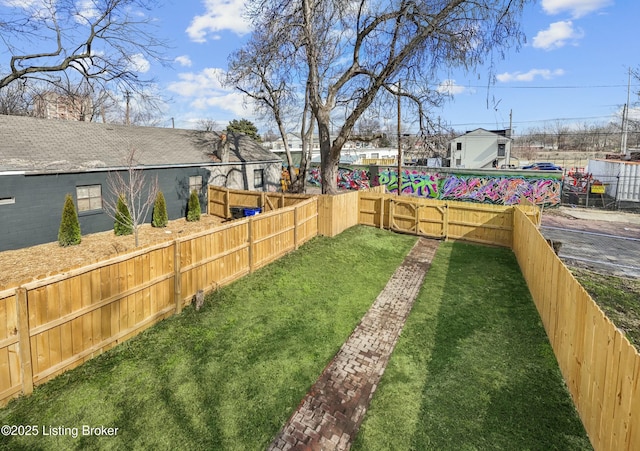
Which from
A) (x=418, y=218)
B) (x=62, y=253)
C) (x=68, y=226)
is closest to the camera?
(x=62, y=253)

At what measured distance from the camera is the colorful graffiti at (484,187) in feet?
69.2

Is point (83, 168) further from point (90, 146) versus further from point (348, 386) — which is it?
point (348, 386)

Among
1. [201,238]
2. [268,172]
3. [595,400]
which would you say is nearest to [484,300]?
[595,400]

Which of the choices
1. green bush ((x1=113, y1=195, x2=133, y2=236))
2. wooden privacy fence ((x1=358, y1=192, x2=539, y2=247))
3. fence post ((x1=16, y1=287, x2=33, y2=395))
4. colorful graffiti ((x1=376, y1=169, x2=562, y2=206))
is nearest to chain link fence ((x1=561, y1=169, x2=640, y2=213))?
colorful graffiti ((x1=376, y1=169, x2=562, y2=206))

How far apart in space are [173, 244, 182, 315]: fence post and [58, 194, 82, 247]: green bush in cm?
739

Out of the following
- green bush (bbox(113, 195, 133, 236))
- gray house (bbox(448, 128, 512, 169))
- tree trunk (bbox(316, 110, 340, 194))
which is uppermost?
gray house (bbox(448, 128, 512, 169))

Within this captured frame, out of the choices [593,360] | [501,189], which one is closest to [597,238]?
[501,189]

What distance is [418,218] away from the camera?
13469mm

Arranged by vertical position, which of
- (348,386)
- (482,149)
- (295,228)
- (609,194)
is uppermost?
(482,149)

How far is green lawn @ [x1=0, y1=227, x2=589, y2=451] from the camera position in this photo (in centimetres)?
396

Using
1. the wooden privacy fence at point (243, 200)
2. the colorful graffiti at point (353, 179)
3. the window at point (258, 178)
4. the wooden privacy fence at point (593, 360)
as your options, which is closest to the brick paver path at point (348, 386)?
the wooden privacy fence at point (593, 360)

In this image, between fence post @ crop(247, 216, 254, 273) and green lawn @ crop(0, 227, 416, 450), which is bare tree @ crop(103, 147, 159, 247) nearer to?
fence post @ crop(247, 216, 254, 273)

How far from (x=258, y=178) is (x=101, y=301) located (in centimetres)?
1708

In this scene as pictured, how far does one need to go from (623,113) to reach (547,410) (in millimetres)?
57122
